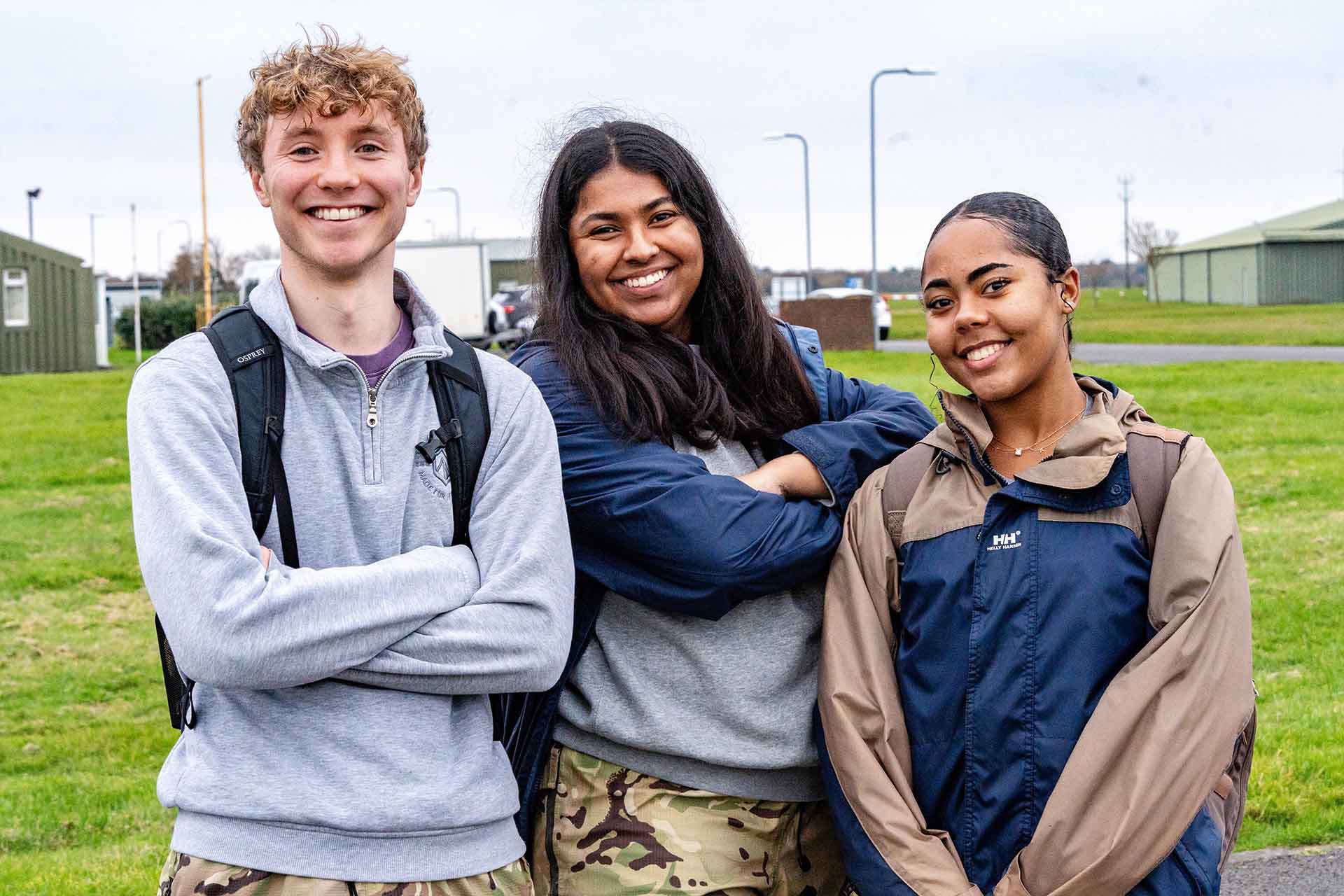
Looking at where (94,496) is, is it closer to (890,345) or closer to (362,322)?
(362,322)

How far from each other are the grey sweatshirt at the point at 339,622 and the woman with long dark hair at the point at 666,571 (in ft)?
0.90

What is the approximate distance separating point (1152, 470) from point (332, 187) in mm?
1569

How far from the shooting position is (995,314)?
2738 mm

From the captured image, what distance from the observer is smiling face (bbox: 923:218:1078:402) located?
274cm

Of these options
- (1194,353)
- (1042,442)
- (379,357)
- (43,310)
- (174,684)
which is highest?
(43,310)

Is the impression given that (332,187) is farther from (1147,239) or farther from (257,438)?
(1147,239)

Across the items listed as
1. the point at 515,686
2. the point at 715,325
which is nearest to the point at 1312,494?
the point at 715,325

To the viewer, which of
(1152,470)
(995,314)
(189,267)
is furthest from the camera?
(189,267)

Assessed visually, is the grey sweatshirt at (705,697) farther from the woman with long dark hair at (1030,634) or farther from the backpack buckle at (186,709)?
the backpack buckle at (186,709)

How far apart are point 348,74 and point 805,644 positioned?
1412mm

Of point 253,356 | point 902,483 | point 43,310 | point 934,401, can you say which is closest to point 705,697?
point 902,483

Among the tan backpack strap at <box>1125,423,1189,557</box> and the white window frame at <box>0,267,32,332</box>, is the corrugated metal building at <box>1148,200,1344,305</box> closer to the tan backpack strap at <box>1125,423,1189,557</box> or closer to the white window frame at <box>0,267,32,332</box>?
the white window frame at <box>0,267,32,332</box>

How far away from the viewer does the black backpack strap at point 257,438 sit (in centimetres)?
238

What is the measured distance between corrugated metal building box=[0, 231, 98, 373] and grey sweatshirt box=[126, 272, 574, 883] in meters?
36.0
